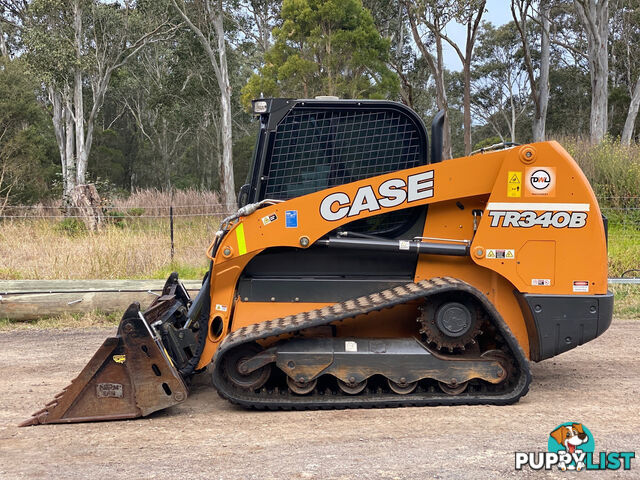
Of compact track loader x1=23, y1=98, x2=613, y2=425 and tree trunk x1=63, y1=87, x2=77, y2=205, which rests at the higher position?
tree trunk x1=63, y1=87, x2=77, y2=205

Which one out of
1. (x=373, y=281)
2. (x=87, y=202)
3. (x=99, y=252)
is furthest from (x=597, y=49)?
(x=373, y=281)

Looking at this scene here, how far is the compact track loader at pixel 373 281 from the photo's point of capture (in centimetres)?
480

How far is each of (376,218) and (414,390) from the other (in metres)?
1.41

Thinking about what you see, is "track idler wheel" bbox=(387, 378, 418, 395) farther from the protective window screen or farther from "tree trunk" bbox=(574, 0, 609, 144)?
"tree trunk" bbox=(574, 0, 609, 144)

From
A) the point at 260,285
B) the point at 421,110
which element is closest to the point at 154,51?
the point at 421,110

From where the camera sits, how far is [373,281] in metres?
5.19

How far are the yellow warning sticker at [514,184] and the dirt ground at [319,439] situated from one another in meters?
1.65

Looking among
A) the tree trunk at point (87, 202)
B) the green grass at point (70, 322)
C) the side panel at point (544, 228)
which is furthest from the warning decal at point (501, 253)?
the tree trunk at point (87, 202)

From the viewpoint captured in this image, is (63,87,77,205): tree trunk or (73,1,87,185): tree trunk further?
(63,87,77,205): tree trunk

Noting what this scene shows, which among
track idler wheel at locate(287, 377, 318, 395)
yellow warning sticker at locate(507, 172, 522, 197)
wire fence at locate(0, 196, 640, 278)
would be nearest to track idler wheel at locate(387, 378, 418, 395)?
track idler wheel at locate(287, 377, 318, 395)

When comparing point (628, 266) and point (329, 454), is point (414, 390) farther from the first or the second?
point (628, 266)

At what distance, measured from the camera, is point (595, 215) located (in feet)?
16.0

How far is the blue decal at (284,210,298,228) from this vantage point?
500 centimetres

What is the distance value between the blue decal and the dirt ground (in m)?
1.46
